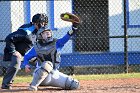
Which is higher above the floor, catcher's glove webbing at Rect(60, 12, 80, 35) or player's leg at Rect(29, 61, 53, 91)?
catcher's glove webbing at Rect(60, 12, 80, 35)

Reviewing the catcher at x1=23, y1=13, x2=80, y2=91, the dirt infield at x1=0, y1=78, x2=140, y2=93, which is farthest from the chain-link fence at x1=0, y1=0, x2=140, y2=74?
the catcher at x1=23, y1=13, x2=80, y2=91

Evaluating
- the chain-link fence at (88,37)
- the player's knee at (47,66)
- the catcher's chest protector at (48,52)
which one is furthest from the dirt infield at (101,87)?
the chain-link fence at (88,37)

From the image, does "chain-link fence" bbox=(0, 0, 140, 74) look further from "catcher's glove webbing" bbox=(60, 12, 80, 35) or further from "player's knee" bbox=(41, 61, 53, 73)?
"player's knee" bbox=(41, 61, 53, 73)

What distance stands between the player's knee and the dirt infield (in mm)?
379

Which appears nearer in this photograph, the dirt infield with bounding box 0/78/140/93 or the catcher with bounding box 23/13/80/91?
the dirt infield with bounding box 0/78/140/93

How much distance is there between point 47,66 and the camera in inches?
327

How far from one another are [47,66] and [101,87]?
120 cm

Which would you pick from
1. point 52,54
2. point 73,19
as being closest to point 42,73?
point 52,54

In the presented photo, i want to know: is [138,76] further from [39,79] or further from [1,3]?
[1,3]

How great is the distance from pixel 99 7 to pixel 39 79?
607cm

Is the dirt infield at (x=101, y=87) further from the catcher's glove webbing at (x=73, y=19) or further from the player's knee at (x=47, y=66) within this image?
the catcher's glove webbing at (x=73, y=19)

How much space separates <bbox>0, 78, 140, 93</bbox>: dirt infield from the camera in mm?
8375

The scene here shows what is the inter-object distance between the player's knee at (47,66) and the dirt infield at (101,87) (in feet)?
1.24

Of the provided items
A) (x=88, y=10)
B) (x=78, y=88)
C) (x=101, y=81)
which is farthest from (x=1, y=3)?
(x=78, y=88)
